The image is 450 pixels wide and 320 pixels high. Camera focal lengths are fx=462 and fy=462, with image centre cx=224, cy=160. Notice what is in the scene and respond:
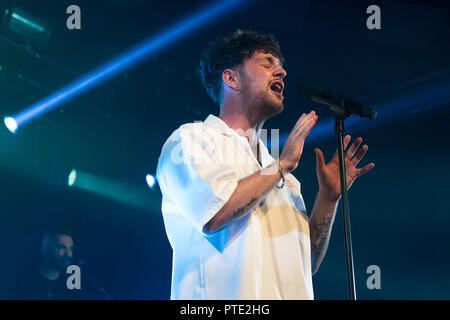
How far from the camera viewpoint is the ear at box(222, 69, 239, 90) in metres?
2.41

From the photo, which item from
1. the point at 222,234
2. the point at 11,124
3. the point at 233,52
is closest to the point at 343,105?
the point at 222,234

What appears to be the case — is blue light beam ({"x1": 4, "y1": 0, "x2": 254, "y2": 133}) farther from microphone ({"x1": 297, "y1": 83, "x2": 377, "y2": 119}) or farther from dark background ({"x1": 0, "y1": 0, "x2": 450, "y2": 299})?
microphone ({"x1": 297, "y1": 83, "x2": 377, "y2": 119})

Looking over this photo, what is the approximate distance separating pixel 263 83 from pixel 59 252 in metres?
2.99

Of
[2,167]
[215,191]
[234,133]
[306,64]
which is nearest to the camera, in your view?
[215,191]

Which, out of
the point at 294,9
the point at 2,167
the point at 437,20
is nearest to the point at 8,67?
the point at 2,167

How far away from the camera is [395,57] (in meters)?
3.93

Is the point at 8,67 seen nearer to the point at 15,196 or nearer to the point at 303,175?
the point at 15,196

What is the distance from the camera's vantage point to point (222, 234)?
5.59ft

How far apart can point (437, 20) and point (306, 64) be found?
111 cm

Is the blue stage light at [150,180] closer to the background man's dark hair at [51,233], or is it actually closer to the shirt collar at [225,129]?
the background man's dark hair at [51,233]

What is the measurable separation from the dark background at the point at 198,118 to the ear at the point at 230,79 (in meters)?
1.53

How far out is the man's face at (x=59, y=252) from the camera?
4352 mm

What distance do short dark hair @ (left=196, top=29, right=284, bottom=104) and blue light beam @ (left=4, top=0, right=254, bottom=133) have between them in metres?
1.30

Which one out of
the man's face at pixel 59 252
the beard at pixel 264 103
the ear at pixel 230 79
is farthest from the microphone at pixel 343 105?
the man's face at pixel 59 252
